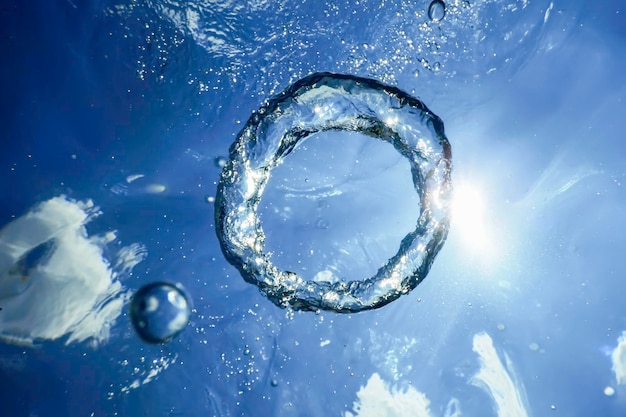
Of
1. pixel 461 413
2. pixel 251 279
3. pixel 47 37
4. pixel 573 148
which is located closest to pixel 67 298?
pixel 251 279

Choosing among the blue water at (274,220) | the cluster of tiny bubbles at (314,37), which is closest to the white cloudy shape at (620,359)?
the blue water at (274,220)

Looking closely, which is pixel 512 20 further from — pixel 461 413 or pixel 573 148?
pixel 461 413

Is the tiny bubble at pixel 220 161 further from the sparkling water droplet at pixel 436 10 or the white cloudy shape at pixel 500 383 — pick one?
the white cloudy shape at pixel 500 383

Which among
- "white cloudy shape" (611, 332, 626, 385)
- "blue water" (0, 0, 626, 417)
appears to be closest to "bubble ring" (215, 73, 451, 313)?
"blue water" (0, 0, 626, 417)

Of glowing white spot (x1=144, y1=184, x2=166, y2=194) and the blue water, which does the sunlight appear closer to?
the blue water

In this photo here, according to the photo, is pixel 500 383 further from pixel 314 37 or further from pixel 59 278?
pixel 59 278

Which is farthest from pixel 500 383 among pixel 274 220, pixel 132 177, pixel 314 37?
pixel 132 177
